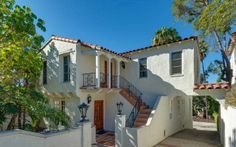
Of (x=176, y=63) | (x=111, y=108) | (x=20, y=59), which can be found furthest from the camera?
(x=111, y=108)

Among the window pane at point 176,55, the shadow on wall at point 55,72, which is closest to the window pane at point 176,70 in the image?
the window pane at point 176,55

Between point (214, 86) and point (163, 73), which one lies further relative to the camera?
point (163, 73)

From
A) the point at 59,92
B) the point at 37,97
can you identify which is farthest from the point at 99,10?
the point at 37,97

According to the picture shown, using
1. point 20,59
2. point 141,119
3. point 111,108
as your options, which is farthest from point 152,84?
point 20,59

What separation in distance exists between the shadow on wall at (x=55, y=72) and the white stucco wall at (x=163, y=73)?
542 cm

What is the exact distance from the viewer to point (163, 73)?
1439 centimetres

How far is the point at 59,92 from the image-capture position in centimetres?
1414

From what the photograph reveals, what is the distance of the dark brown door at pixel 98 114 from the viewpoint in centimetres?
1424

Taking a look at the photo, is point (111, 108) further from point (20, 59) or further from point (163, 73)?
point (20, 59)

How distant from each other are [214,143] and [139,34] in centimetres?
1467

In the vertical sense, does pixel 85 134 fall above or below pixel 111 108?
below

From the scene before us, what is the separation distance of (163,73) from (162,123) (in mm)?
3927

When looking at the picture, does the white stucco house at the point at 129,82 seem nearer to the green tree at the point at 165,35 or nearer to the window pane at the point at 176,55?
the window pane at the point at 176,55

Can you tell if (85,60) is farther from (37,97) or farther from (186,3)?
(186,3)
